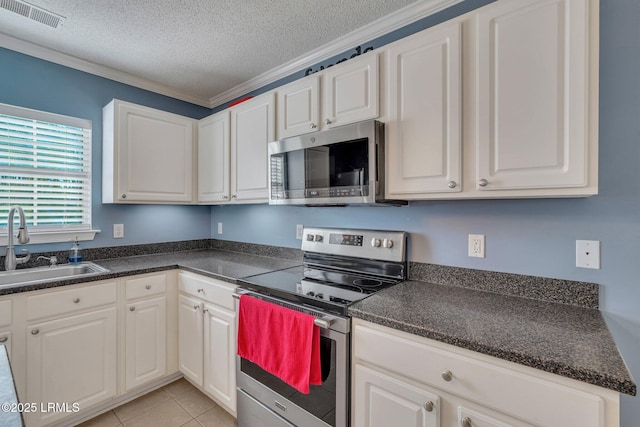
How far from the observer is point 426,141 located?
55.0 inches

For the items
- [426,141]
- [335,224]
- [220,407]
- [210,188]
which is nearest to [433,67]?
[426,141]

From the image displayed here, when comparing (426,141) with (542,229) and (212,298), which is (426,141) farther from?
(212,298)

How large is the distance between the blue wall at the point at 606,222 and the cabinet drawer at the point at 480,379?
0.49 m

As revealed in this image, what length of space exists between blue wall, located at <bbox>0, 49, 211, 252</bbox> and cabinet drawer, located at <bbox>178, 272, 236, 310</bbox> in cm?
79

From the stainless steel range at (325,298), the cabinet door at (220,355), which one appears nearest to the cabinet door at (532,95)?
the stainless steel range at (325,298)

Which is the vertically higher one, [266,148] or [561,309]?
[266,148]

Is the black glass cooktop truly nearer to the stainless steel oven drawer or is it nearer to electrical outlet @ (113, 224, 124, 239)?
the stainless steel oven drawer

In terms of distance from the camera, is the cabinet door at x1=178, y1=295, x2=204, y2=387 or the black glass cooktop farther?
the cabinet door at x1=178, y1=295, x2=204, y2=387

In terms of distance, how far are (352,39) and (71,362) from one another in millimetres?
2697

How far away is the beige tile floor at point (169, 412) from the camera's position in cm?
188

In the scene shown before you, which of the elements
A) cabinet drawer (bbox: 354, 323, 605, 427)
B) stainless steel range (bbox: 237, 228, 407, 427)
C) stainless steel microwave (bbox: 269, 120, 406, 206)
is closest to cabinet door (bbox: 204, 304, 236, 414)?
stainless steel range (bbox: 237, 228, 407, 427)

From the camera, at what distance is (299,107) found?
6.20 ft

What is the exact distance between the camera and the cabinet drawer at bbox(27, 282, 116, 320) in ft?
5.45

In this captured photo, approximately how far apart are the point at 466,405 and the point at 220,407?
68.3 inches
